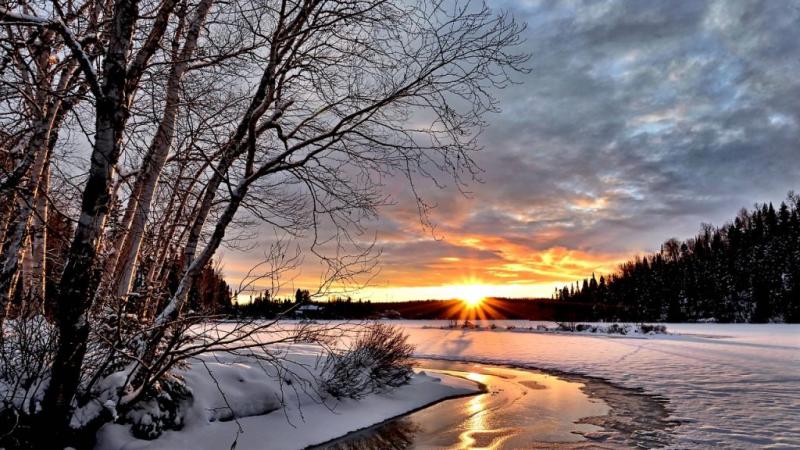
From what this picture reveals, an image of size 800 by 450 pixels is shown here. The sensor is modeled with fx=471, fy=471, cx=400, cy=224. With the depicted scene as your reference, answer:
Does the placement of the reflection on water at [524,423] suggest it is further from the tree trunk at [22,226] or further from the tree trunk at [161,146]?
the tree trunk at [22,226]

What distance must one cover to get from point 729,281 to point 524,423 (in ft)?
251

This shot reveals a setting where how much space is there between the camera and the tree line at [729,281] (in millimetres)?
63094

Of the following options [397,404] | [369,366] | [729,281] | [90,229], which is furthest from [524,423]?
[729,281]

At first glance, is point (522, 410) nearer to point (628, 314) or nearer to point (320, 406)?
point (320, 406)

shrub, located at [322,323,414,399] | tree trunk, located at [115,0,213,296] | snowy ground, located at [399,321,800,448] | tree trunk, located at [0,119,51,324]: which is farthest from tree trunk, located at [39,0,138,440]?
snowy ground, located at [399,321,800,448]

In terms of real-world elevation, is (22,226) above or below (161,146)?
below

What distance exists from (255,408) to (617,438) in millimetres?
6283

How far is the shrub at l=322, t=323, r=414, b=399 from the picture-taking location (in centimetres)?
1074

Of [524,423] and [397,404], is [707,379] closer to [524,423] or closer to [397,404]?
[524,423]

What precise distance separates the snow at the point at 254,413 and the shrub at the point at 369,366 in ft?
0.94

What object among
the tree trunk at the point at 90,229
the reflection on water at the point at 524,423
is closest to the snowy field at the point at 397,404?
the reflection on water at the point at 524,423

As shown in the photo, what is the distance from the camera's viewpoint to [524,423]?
920 cm

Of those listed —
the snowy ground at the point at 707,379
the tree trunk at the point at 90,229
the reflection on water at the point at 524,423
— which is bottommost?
the reflection on water at the point at 524,423

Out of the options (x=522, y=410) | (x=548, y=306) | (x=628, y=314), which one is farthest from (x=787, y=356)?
(x=548, y=306)
